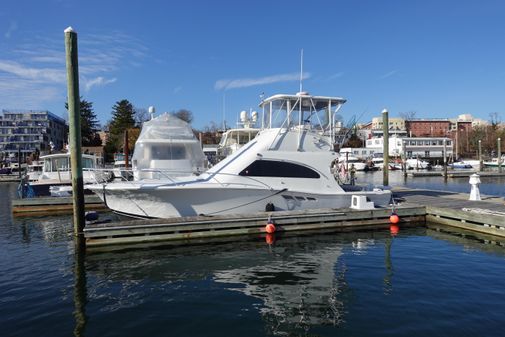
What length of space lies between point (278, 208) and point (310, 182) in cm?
152

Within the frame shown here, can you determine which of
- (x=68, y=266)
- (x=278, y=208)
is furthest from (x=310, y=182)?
(x=68, y=266)

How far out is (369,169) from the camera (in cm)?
6044

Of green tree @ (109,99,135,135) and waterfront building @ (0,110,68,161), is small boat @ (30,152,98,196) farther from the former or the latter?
waterfront building @ (0,110,68,161)

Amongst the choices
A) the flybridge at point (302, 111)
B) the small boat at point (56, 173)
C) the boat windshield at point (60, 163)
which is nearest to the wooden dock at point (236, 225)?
the flybridge at point (302, 111)

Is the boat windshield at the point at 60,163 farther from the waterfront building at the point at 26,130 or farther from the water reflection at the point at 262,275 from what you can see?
the waterfront building at the point at 26,130

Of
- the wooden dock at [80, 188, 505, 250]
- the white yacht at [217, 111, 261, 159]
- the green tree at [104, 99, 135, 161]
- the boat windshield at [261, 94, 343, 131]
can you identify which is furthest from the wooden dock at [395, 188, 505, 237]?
the green tree at [104, 99, 135, 161]

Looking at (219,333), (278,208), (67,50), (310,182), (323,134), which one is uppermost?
(67,50)

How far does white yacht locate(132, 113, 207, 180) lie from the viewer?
17600 millimetres

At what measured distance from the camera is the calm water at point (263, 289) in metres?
6.13

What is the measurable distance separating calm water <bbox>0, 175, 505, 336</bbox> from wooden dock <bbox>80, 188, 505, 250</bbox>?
0.49 metres

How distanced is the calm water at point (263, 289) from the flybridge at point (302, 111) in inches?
180

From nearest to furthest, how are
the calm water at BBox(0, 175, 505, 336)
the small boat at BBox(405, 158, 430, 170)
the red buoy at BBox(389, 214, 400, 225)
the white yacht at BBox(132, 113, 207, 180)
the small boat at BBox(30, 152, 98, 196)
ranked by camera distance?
the calm water at BBox(0, 175, 505, 336), the red buoy at BBox(389, 214, 400, 225), the white yacht at BBox(132, 113, 207, 180), the small boat at BBox(30, 152, 98, 196), the small boat at BBox(405, 158, 430, 170)

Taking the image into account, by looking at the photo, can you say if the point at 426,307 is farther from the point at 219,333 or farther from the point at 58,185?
the point at 58,185

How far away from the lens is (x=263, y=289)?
7809 mm
